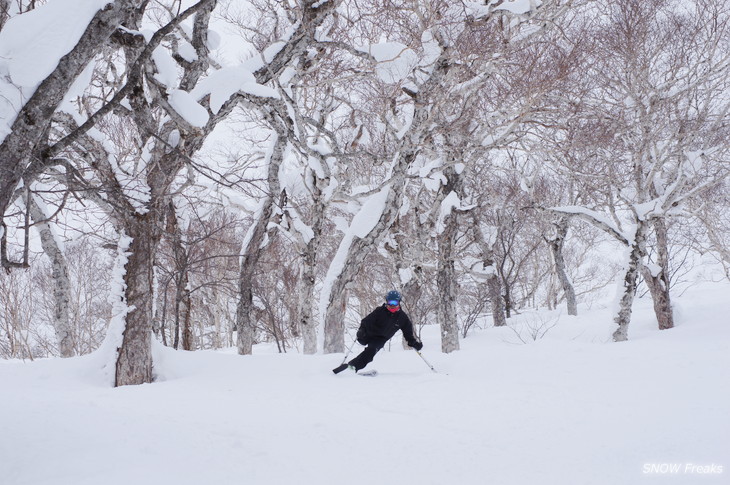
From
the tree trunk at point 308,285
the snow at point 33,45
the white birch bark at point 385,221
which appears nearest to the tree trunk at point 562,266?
the tree trunk at point 308,285

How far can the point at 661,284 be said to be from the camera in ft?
40.2

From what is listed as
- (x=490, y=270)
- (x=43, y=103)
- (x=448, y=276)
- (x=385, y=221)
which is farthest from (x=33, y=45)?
(x=490, y=270)

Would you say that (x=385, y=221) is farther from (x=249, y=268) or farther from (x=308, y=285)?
(x=249, y=268)

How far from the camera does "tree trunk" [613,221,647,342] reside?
10.7 m

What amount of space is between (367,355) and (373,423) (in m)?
2.52

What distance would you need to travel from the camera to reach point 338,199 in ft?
35.6

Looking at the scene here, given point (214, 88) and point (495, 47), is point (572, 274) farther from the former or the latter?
point (214, 88)

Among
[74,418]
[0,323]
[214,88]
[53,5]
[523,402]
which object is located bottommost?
[523,402]

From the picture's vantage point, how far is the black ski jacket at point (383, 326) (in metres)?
6.86

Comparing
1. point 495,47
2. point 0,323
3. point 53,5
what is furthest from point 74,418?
point 0,323

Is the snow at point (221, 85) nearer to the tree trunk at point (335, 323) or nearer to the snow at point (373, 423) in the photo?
the snow at point (373, 423)

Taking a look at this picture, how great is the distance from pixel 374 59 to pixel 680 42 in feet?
24.3

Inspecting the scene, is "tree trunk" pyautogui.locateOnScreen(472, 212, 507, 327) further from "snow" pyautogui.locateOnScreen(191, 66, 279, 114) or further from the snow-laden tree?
"snow" pyautogui.locateOnScreen(191, 66, 279, 114)

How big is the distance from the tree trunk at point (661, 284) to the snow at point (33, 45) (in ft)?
42.2
